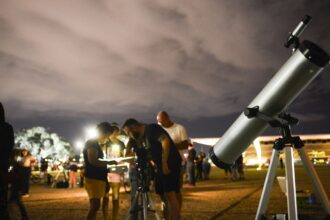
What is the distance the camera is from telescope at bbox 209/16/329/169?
309 cm

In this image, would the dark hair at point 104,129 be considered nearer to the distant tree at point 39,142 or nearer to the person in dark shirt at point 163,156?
the person in dark shirt at point 163,156

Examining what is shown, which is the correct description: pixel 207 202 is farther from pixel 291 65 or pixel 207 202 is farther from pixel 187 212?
pixel 291 65

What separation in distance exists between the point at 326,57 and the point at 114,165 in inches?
128

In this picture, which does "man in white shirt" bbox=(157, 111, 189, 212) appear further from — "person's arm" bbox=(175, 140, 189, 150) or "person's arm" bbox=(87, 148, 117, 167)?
"person's arm" bbox=(87, 148, 117, 167)

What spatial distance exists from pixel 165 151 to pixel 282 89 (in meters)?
2.10

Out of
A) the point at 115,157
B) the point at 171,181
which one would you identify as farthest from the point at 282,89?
the point at 115,157

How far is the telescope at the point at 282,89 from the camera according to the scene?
309cm

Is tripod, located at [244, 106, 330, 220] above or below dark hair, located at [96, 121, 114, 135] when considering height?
below

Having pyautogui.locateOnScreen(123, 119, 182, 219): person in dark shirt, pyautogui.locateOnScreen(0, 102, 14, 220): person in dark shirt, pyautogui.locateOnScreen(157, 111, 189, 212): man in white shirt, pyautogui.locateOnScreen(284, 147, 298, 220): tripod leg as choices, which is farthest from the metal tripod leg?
pyautogui.locateOnScreen(284, 147, 298, 220): tripod leg

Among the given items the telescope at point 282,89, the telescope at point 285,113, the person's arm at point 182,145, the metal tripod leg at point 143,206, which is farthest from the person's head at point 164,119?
the telescope at point 285,113

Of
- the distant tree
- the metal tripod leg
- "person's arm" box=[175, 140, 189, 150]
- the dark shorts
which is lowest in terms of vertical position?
the metal tripod leg

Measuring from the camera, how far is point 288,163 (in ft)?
10.5

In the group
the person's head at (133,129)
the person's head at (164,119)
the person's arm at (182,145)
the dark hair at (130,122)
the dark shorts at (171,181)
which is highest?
the person's head at (164,119)

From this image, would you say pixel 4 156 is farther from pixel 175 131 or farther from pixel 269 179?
pixel 269 179
